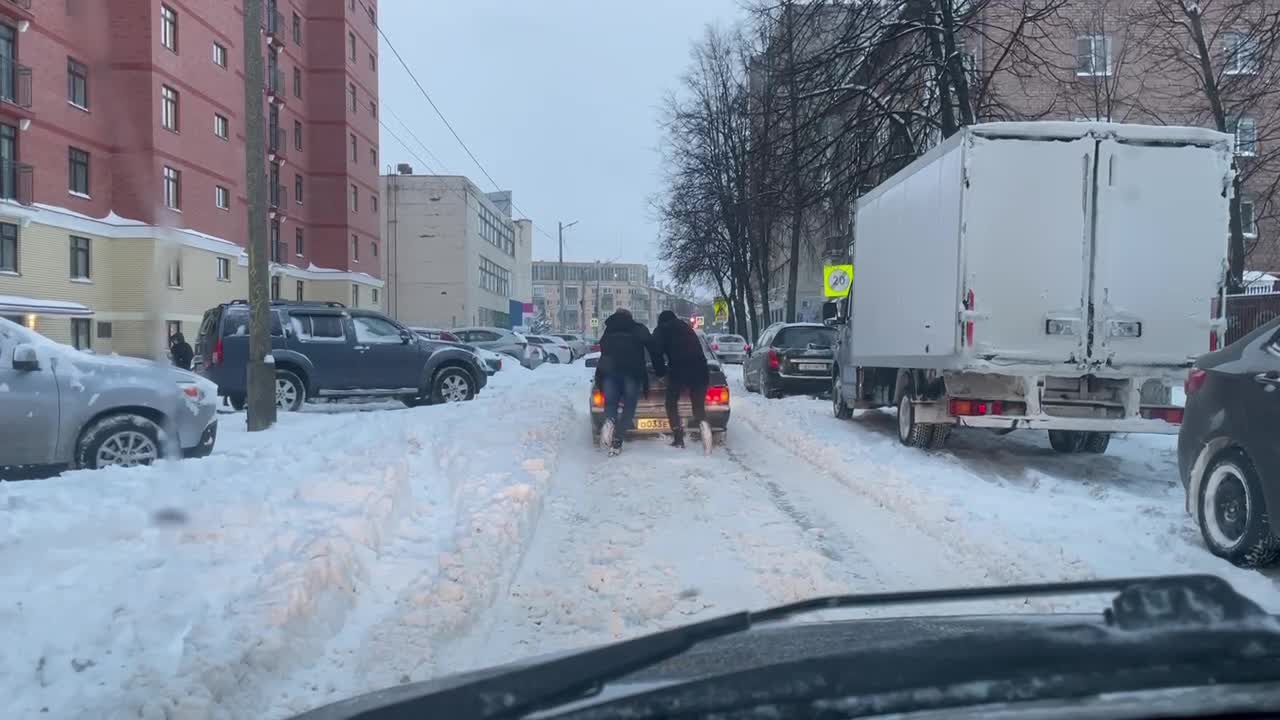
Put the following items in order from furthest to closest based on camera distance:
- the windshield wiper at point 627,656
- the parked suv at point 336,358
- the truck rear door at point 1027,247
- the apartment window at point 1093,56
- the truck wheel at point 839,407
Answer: the apartment window at point 1093,56 → the parked suv at point 336,358 → the truck wheel at point 839,407 → the truck rear door at point 1027,247 → the windshield wiper at point 627,656

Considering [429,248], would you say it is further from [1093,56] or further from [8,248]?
[8,248]

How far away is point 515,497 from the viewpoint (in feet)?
26.2

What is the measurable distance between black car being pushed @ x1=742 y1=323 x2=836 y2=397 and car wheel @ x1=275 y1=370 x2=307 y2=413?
9.15 meters

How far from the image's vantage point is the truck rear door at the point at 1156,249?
9047 mm

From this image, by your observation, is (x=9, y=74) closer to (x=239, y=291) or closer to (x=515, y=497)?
(x=239, y=291)

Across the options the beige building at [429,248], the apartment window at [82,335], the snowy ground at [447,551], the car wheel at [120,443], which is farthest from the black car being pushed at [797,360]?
the beige building at [429,248]

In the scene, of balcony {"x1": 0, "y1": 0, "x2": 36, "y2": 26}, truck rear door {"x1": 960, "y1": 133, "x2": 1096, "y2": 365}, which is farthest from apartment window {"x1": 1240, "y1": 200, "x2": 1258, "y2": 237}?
balcony {"x1": 0, "y1": 0, "x2": 36, "y2": 26}

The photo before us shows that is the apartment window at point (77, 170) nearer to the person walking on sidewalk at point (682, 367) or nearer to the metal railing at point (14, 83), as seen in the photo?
the metal railing at point (14, 83)

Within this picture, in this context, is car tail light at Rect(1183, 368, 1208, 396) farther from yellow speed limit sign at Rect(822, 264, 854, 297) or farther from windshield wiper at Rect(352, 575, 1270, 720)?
yellow speed limit sign at Rect(822, 264, 854, 297)

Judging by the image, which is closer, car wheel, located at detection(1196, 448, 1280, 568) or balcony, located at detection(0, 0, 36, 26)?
car wheel, located at detection(1196, 448, 1280, 568)

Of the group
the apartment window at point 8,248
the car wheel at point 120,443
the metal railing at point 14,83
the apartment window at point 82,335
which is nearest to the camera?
the car wheel at point 120,443

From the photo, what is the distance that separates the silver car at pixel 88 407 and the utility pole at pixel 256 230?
2919 millimetres

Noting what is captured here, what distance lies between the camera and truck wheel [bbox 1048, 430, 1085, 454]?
37.7 feet

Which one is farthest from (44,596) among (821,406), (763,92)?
(763,92)
